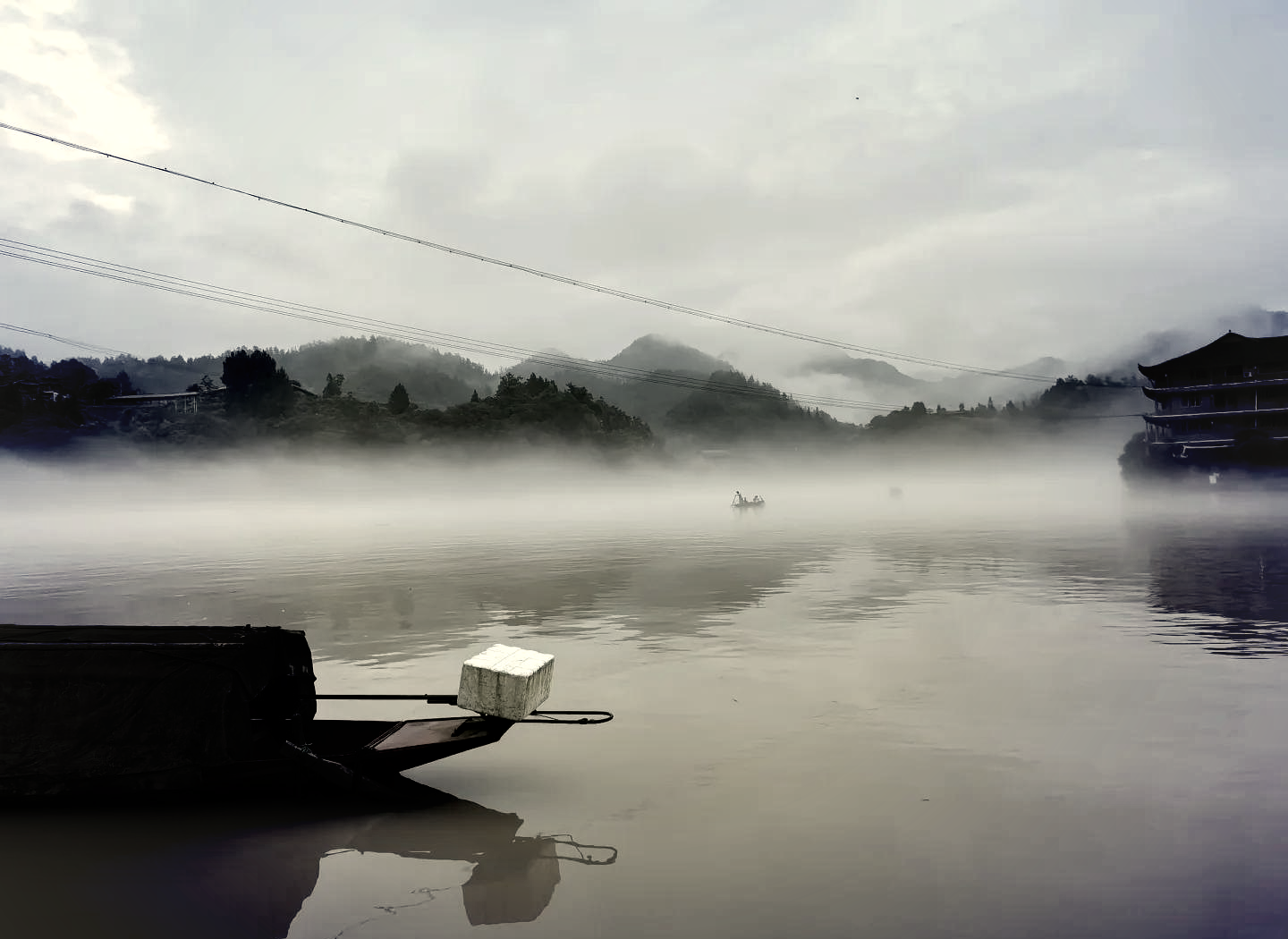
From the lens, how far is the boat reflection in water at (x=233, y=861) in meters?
8.27

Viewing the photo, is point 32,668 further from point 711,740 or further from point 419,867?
point 711,740

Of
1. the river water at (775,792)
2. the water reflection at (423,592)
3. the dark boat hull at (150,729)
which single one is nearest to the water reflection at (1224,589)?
the river water at (775,792)

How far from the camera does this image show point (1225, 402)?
120438 mm

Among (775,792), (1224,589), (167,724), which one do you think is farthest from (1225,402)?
(167,724)

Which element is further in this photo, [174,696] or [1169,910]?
[174,696]

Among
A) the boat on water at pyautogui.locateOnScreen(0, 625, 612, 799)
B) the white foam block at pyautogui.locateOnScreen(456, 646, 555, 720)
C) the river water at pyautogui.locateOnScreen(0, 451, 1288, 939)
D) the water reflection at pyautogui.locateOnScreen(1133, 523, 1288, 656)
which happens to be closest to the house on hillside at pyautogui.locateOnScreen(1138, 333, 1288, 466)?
the water reflection at pyautogui.locateOnScreen(1133, 523, 1288, 656)

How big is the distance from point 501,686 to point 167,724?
415cm

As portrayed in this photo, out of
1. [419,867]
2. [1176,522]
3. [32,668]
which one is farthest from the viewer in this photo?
[1176,522]

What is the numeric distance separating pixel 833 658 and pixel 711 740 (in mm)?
7241

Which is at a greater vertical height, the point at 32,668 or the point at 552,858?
the point at 32,668

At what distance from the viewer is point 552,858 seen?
30.9 ft

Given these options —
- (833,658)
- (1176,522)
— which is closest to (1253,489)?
(1176,522)

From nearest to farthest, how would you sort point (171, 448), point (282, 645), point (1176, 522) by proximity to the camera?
point (282, 645)
point (1176, 522)
point (171, 448)

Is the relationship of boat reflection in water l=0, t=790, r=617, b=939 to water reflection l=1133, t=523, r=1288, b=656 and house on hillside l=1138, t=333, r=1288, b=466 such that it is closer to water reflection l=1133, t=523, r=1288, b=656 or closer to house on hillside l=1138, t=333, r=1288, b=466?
water reflection l=1133, t=523, r=1288, b=656
